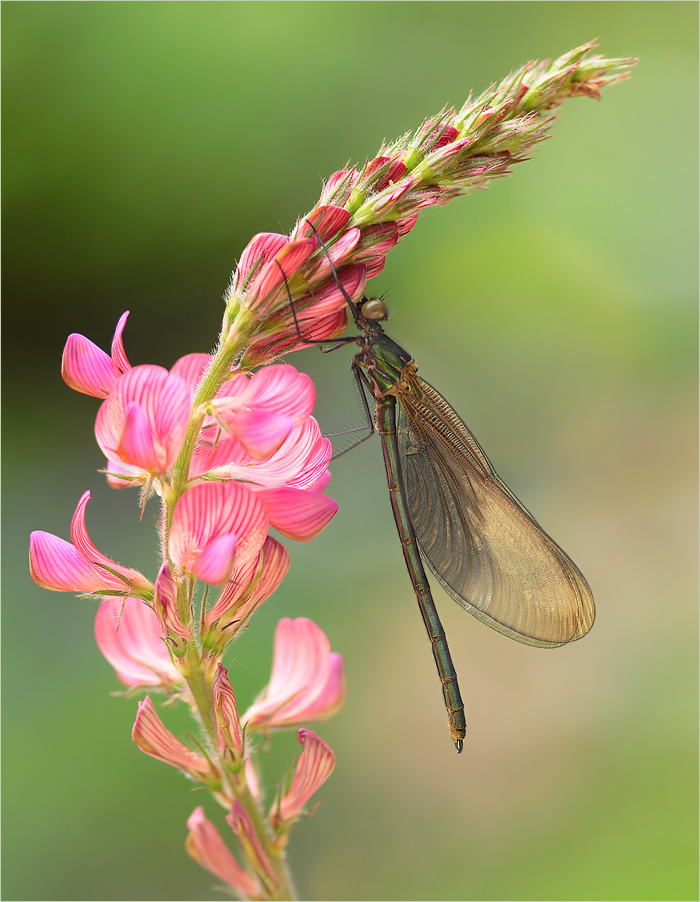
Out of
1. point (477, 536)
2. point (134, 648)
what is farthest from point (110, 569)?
point (477, 536)

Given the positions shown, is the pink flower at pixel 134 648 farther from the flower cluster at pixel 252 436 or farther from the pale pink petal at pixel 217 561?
the pale pink petal at pixel 217 561

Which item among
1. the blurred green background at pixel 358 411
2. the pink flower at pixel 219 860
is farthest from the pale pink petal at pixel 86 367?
the blurred green background at pixel 358 411

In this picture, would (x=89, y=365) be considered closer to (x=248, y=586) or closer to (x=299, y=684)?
(x=248, y=586)

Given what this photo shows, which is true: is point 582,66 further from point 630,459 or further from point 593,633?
point 630,459

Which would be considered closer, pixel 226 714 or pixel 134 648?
pixel 226 714

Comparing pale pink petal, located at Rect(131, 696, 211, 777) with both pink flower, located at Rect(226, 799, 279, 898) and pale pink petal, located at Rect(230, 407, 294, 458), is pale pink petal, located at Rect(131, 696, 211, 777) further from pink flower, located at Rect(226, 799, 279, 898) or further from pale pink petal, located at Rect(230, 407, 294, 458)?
pale pink petal, located at Rect(230, 407, 294, 458)

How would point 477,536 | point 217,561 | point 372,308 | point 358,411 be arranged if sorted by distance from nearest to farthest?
point 217,561, point 372,308, point 477,536, point 358,411
